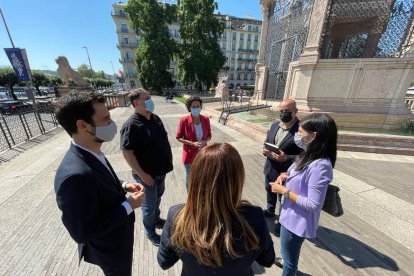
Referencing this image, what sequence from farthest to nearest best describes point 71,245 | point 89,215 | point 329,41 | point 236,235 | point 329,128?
point 329,41
point 71,245
point 329,128
point 89,215
point 236,235

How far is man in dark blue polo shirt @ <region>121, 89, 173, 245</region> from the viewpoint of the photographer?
7.54ft

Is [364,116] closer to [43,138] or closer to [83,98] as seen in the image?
[83,98]

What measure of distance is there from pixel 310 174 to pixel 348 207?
9.14 feet

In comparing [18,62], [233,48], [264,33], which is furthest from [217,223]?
[233,48]

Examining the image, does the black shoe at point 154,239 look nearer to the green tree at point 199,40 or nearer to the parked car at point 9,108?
the parked car at point 9,108

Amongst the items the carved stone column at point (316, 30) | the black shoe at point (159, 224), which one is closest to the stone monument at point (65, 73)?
the carved stone column at point (316, 30)

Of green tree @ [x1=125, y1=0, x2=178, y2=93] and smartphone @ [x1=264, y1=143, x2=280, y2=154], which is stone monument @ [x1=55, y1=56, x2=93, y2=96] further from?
smartphone @ [x1=264, y1=143, x2=280, y2=154]

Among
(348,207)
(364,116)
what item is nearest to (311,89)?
(364,116)

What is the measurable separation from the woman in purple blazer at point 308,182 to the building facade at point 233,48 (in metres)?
51.8

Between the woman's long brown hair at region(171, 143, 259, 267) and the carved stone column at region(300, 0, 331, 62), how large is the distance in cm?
905

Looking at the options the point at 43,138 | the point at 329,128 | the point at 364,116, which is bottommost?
the point at 43,138

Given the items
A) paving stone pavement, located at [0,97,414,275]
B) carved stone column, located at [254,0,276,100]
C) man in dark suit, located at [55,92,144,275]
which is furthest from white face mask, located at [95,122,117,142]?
carved stone column, located at [254,0,276,100]

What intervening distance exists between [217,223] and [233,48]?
A: 62390 millimetres

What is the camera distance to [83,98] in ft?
4.50
